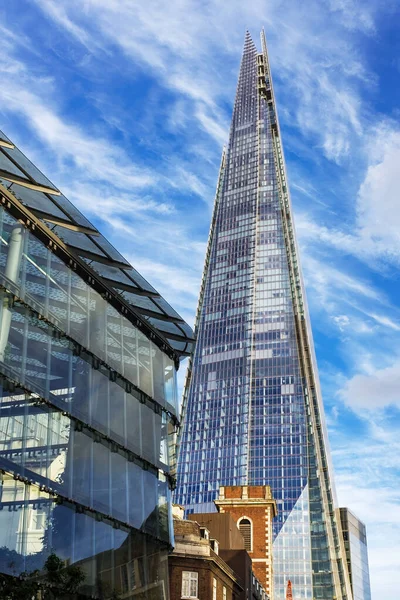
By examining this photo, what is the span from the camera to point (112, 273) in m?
42.7

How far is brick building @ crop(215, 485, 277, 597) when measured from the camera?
96188 mm

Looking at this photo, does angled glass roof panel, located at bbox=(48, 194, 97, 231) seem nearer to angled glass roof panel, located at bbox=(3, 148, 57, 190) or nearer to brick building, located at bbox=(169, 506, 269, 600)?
angled glass roof panel, located at bbox=(3, 148, 57, 190)

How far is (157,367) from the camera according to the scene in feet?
148

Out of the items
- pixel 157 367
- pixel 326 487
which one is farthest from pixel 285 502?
pixel 157 367

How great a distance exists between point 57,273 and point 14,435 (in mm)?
8782

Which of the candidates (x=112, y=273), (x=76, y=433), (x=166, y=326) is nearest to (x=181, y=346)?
(x=166, y=326)

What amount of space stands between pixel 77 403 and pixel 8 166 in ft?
38.3

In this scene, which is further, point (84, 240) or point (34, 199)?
point (84, 240)

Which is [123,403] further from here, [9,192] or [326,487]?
[326,487]

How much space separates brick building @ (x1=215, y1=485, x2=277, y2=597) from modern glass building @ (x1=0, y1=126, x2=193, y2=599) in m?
55.2

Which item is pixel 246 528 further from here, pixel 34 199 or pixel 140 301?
pixel 34 199

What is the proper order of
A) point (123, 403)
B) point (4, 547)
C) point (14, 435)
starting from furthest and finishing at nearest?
point (123, 403), point (14, 435), point (4, 547)

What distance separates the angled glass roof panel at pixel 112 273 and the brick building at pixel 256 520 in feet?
198

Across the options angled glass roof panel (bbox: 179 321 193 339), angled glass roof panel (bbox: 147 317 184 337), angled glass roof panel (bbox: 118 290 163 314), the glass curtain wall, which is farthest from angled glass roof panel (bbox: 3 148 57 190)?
angled glass roof panel (bbox: 179 321 193 339)
